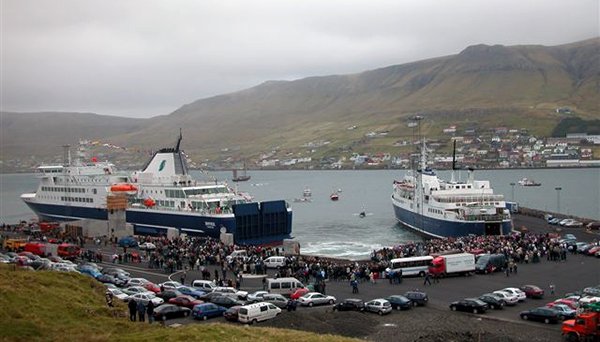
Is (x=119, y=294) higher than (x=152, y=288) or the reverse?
higher

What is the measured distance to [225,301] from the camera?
25.3 meters

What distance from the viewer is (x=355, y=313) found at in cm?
2434

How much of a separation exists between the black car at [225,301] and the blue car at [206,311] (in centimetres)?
82

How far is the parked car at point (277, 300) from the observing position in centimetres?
2589

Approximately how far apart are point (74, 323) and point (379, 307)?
1210cm

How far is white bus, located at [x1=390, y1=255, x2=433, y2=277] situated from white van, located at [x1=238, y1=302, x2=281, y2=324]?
12.0 meters

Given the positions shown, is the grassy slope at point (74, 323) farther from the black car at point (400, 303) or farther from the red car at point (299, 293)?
the black car at point (400, 303)

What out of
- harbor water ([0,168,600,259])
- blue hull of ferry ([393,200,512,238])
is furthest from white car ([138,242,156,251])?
blue hull of ferry ([393,200,512,238])

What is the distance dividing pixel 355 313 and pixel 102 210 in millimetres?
46729

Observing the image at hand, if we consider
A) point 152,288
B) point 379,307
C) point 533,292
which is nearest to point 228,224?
point 152,288

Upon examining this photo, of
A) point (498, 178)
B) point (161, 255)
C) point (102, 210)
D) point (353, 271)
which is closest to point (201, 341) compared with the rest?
point (353, 271)

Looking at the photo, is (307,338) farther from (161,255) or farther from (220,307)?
(161,255)

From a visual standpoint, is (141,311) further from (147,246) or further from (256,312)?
(147,246)

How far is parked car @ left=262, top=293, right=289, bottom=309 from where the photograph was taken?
1019 inches
